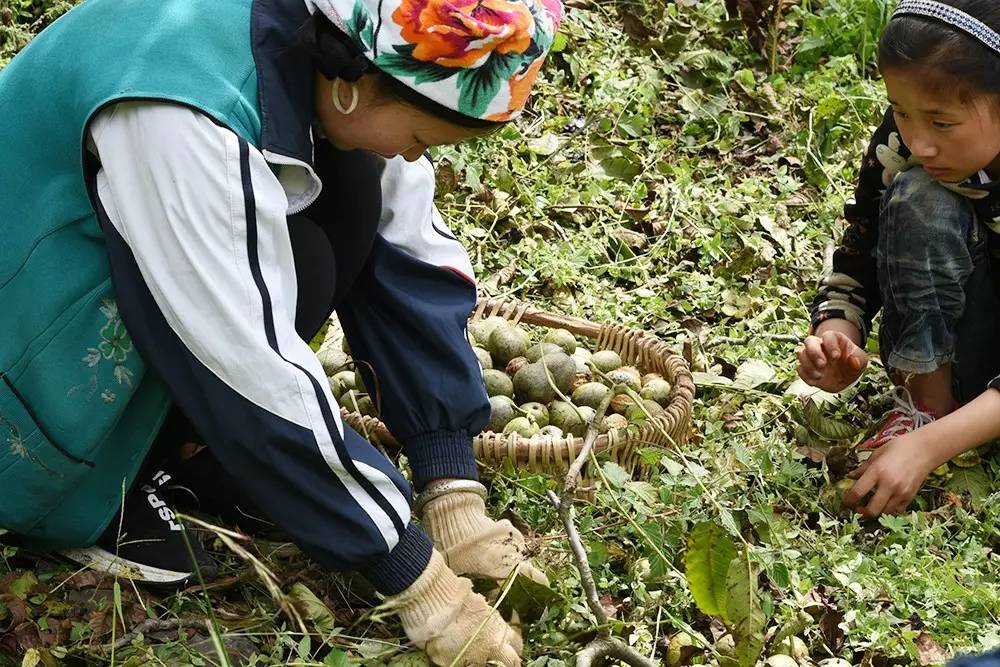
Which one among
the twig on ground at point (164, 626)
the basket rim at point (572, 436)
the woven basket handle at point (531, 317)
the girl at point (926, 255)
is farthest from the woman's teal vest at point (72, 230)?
the girl at point (926, 255)

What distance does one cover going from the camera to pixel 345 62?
1.86 meters

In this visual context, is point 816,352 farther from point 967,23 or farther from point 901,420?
point 967,23

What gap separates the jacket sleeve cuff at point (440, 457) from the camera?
2.41 meters

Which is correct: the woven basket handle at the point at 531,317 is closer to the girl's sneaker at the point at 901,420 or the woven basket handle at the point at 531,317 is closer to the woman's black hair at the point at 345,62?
the girl's sneaker at the point at 901,420

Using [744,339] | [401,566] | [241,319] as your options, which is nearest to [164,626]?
[401,566]

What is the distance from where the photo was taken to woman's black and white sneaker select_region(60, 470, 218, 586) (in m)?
2.27

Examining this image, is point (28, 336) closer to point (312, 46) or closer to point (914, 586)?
point (312, 46)

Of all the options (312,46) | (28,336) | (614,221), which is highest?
(312,46)

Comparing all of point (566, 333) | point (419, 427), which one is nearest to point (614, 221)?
point (566, 333)

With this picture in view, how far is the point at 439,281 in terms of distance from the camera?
8.22ft

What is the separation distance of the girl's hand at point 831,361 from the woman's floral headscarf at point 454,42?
45.7 inches

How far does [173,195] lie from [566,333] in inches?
58.1

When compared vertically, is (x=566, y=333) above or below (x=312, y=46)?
below

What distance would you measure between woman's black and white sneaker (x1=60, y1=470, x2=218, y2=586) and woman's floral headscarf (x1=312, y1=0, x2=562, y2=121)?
952 millimetres
